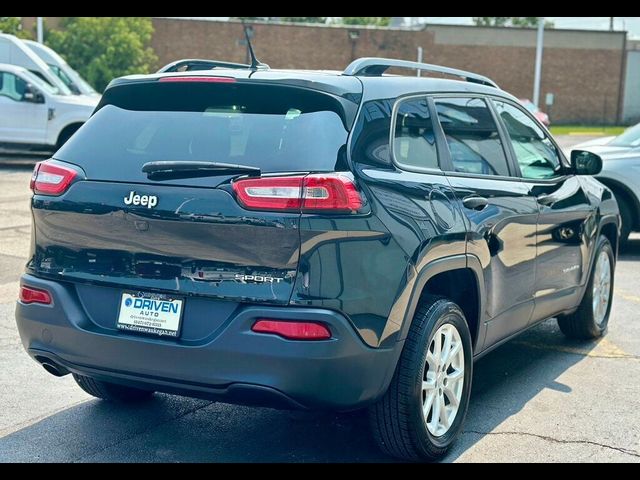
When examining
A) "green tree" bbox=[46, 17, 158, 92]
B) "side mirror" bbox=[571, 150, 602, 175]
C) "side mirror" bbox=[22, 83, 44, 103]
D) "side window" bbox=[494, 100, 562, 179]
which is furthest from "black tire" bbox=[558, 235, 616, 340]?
"green tree" bbox=[46, 17, 158, 92]

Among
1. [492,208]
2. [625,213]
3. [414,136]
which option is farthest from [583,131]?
[414,136]

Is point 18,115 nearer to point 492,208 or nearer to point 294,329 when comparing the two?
→ point 492,208

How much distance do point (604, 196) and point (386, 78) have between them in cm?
282

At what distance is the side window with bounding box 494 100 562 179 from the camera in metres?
5.59

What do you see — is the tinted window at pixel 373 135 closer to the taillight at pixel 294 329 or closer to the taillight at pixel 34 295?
the taillight at pixel 294 329

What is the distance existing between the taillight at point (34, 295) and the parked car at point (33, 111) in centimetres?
1388

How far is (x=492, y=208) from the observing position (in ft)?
16.1

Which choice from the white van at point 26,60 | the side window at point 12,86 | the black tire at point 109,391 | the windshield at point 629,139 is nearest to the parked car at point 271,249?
the black tire at point 109,391

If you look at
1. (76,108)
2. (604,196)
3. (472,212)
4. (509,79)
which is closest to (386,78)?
(472,212)

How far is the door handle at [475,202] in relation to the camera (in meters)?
4.66

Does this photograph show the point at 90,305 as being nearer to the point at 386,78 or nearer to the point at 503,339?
the point at 386,78

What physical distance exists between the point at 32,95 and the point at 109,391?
14.0m

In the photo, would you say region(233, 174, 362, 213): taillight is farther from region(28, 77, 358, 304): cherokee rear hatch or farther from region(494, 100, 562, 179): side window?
region(494, 100, 562, 179): side window

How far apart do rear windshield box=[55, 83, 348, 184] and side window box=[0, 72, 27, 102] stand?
14.5 meters
